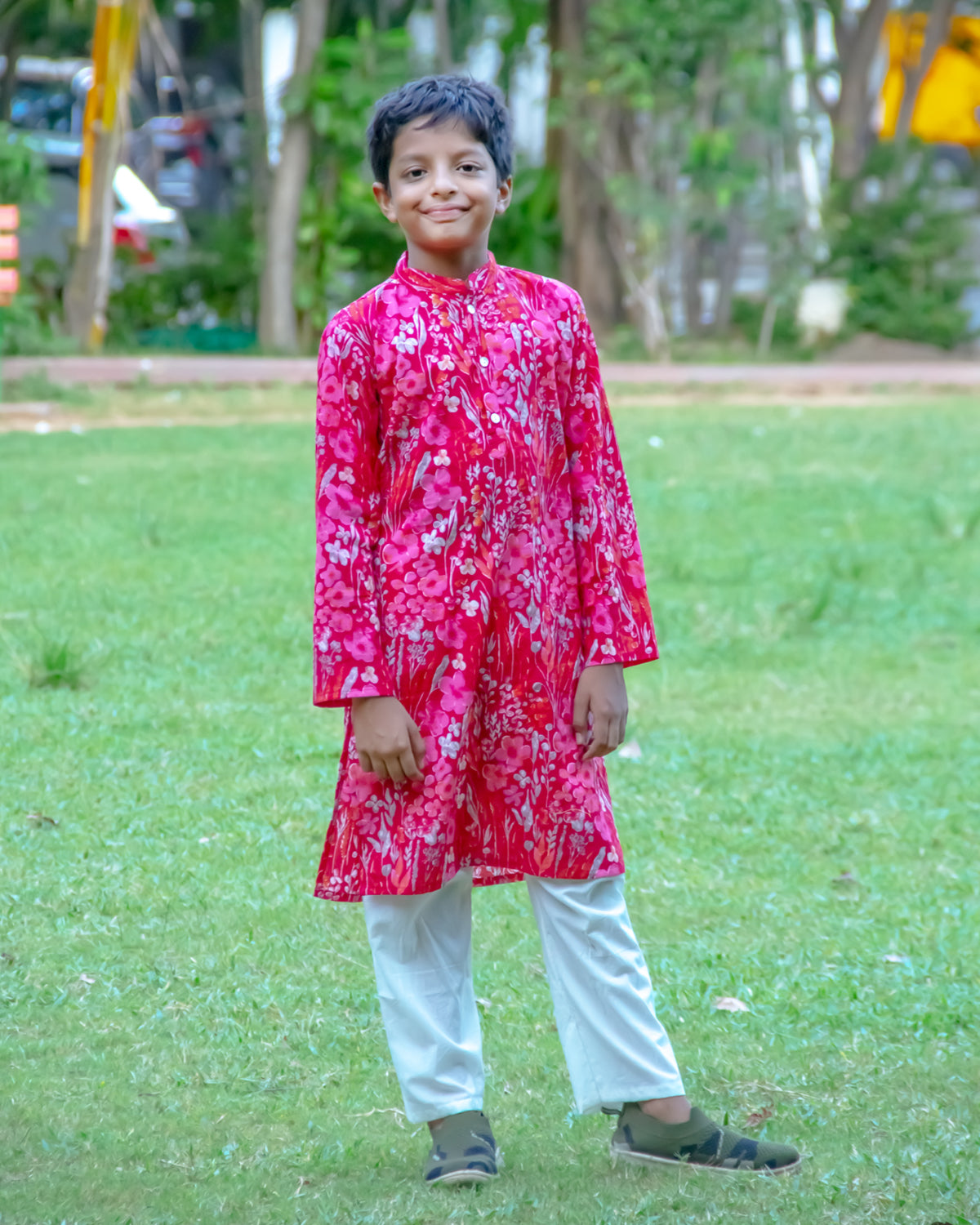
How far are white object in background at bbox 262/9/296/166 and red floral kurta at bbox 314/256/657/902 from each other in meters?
14.8

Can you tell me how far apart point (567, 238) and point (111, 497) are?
10429 millimetres

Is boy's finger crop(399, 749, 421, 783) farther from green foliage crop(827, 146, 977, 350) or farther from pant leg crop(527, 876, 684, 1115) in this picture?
green foliage crop(827, 146, 977, 350)

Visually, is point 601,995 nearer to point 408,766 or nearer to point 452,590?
point 408,766

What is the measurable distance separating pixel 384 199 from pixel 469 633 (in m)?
0.67

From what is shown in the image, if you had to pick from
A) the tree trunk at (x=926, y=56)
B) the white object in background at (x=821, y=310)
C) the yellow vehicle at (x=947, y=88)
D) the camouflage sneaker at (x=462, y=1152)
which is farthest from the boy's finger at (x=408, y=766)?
the yellow vehicle at (x=947, y=88)

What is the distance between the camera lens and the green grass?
2.73 m

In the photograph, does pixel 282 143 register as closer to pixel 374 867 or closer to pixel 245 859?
pixel 245 859

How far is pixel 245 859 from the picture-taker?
4.18m

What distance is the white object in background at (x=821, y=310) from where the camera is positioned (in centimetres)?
1783

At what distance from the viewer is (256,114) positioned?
18422 mm

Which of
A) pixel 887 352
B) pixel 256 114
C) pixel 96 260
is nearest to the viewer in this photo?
pixel 96 260

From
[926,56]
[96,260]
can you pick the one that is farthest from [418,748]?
[926,56]

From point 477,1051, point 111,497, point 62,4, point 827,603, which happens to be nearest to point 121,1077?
point 477,1051

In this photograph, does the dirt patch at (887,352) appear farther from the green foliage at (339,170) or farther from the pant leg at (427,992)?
the pant leg at (427,992)
